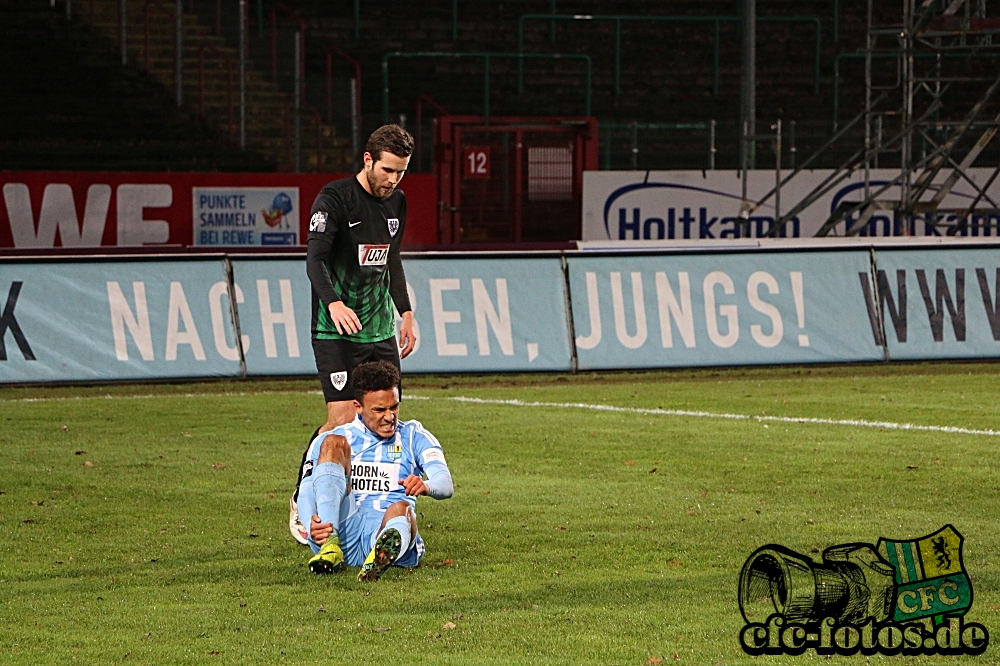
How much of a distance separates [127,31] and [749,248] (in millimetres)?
15589

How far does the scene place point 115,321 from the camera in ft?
54.2

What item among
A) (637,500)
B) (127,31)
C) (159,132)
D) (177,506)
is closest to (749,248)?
(637,500)

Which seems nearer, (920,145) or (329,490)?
(329,490)

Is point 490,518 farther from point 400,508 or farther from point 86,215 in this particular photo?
point 86,215

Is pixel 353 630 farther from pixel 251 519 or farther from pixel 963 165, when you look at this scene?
pixel 963 165

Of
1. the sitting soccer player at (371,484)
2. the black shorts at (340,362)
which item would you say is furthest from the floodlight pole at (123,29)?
the sitting soccer player at (371,484)

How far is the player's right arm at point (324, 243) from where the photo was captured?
858 cm

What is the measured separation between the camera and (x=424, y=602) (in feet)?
23.9

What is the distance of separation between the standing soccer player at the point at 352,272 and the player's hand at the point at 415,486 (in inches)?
53.4

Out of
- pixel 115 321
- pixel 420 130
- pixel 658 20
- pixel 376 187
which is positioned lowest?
pixel 115 321

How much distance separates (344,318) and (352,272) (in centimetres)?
67

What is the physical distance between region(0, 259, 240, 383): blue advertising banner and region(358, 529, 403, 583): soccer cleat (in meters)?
9.24

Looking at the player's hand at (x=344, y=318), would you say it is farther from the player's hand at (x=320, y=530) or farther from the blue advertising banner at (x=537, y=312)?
the blue advertising banner at (x=537, y=312)

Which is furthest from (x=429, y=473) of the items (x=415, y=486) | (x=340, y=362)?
(x=340, y=362)
